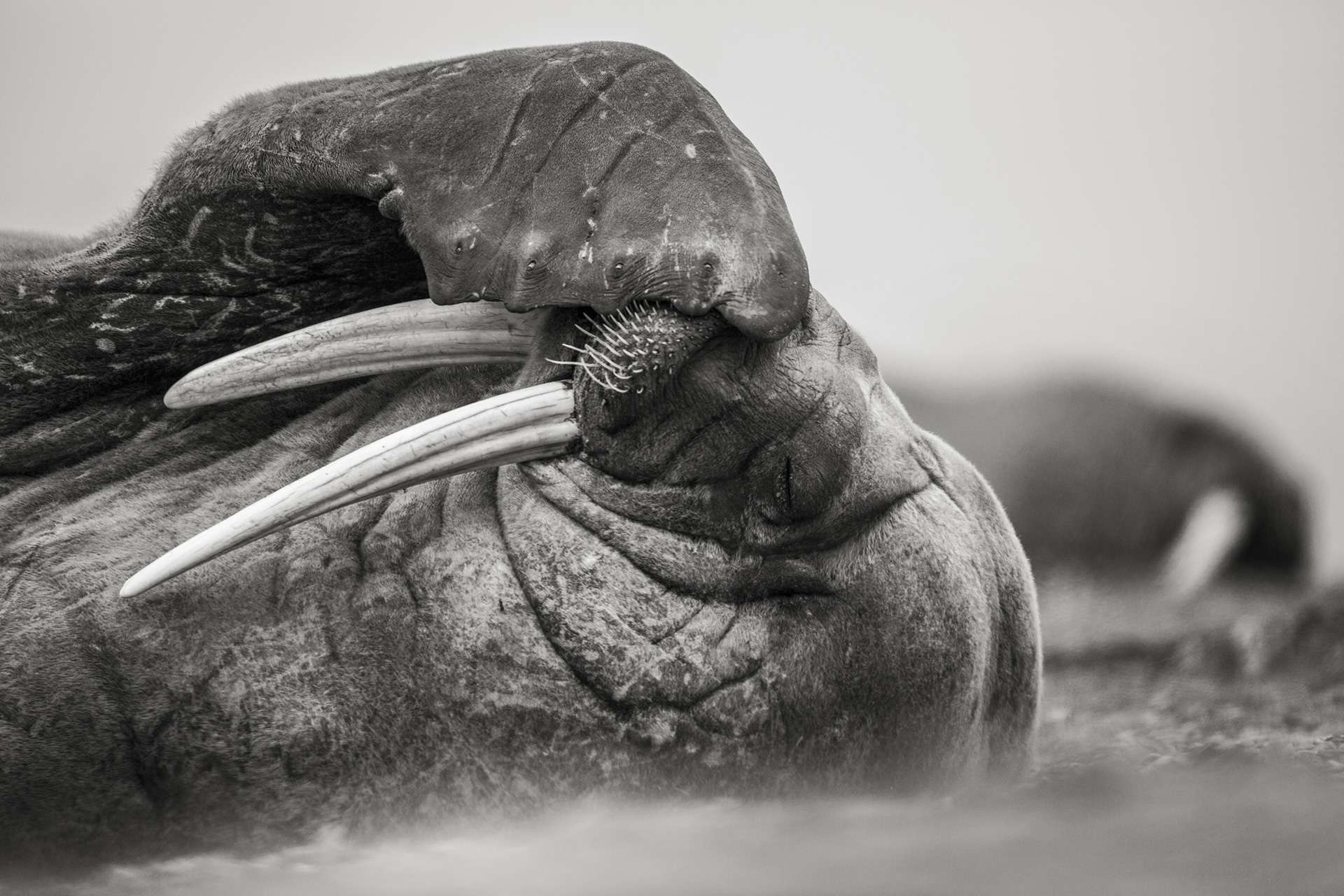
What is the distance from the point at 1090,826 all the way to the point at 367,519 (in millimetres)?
1597

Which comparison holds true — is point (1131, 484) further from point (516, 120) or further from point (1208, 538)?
point (516, 120)

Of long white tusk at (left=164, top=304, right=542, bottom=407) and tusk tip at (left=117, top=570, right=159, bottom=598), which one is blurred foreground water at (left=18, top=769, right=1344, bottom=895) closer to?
tusk tip at (left=117, top=570, right=159, bottom=598)

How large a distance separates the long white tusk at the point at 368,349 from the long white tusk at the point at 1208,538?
6.21 meters

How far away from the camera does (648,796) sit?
9.51 feet

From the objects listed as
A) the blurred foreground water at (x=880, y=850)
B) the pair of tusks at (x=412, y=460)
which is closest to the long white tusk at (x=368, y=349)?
the pair of tusks at (x=412, y=460)

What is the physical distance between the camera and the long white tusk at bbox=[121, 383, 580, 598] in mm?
2875

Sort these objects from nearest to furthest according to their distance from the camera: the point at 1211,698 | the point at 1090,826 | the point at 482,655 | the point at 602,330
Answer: the point at 1090,826, the point at 602,330, the point at 482,655, the point at 1211,698

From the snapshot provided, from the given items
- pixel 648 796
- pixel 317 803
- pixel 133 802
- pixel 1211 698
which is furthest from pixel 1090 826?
pixel 1211 698

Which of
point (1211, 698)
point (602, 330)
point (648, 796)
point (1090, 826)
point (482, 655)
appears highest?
point (602, 330)

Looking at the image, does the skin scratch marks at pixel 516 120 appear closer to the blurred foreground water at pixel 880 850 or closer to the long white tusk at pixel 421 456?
the long white tusk at pixel 421 456

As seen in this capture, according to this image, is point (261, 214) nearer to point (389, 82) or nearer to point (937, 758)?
point (389, 82)

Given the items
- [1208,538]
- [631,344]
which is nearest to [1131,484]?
[1208,538]

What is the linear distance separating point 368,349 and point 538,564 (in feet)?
1.97

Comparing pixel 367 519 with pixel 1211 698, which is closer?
pixel 367 519
